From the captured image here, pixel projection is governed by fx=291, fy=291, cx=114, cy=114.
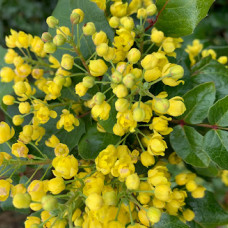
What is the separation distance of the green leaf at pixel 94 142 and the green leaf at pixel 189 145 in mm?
157

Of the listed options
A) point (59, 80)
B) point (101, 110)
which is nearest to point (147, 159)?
point (101, 110)

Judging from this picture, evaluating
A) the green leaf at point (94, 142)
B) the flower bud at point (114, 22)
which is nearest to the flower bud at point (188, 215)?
the green leaf at point (94, 142)

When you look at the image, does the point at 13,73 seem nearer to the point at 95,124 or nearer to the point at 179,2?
the point at 95,124

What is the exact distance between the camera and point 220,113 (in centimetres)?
74

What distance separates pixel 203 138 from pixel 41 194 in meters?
0.41

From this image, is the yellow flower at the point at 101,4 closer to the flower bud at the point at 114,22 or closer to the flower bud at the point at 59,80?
the flower bud at the point at 114,22

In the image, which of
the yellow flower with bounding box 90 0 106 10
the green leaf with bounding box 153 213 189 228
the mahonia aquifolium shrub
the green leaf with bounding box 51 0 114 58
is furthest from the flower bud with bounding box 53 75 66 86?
the green leaf with bounding box 153 213 189 228

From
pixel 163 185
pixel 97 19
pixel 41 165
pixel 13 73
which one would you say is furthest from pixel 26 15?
pixel 163 185

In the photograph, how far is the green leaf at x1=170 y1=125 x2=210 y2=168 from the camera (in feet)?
2.39

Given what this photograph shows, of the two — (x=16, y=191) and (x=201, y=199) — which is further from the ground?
(x=16, y=191)

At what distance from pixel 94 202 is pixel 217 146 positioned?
344 millimetres

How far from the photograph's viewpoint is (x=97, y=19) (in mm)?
742

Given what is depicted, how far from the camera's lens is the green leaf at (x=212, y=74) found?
0.85 meters

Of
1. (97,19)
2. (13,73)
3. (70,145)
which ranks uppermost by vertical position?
(97,19)
